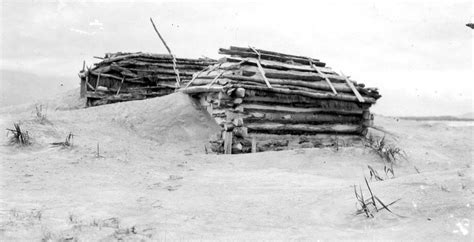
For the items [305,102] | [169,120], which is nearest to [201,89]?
[169,120]

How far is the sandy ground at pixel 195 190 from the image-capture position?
163 inches

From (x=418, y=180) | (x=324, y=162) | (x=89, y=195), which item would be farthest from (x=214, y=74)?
(x=418, y=180)

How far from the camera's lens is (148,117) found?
39.5 ft

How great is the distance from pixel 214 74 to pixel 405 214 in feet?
27.0

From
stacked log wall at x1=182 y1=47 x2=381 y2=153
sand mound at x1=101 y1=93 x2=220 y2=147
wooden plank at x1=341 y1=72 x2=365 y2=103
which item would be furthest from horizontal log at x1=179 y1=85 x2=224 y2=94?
wooden plank at x1=341 y1=72 x2=365 y2=103

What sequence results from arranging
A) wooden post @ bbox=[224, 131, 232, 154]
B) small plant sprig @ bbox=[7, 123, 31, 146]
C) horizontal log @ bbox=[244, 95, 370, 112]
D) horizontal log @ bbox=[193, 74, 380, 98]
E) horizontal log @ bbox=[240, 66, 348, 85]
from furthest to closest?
1. horizontal log @ bbox=[240, 66, 348, 85]
2. horizontal log @ bbox=[193, 74, 380, 98]
3. horizontal log @ bbox=[244, 95, 370, 112]
4. wooden post @ bbox=[224, 131, 232, 154]
5. small plant sprig @ bbox=[7, 123, 31, 146]

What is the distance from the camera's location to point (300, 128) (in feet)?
36.5

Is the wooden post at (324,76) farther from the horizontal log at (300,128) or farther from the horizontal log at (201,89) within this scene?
the horizontal log at (201,89)

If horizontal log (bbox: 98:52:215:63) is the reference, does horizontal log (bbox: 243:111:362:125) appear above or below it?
below

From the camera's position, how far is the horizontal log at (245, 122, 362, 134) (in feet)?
34.6

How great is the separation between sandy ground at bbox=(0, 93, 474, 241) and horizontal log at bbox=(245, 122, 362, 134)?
1.40m

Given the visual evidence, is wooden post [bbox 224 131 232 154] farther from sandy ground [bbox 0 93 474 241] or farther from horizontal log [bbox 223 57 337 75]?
horizontal log [bbox 223 57 337 75]

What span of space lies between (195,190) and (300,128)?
17.7 ft

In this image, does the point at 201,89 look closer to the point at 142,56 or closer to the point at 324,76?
the point at 324,76
